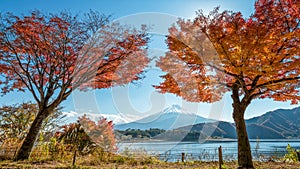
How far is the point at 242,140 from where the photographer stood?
6.65 m

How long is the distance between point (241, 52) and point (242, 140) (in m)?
2.89

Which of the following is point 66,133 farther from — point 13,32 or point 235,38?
point 235,38

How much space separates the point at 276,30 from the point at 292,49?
80 centimetres

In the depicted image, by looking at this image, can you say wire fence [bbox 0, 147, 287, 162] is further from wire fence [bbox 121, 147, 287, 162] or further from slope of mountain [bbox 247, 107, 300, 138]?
slope of mountain [bbox 247, 107, 300, 138]

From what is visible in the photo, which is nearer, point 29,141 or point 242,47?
point 242,47

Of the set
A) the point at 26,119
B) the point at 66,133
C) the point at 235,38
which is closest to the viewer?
the point at 235,38

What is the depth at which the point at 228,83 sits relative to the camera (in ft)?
25.2

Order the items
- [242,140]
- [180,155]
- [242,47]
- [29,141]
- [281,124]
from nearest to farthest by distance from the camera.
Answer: [242,47]
[242,140]
[29,141]
[180,155]
[281,124]

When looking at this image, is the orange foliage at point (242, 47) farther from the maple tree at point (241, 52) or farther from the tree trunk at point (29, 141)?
the tree trunk at point (29, 141)

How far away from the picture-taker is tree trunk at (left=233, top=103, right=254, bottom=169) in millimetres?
6414

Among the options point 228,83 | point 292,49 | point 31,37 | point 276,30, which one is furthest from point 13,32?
point 292,49

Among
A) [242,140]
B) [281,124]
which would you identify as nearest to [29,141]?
[242,140]

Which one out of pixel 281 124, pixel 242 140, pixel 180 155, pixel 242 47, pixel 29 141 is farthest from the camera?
pixel 281 124

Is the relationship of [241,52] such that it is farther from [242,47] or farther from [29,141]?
[29,141]
